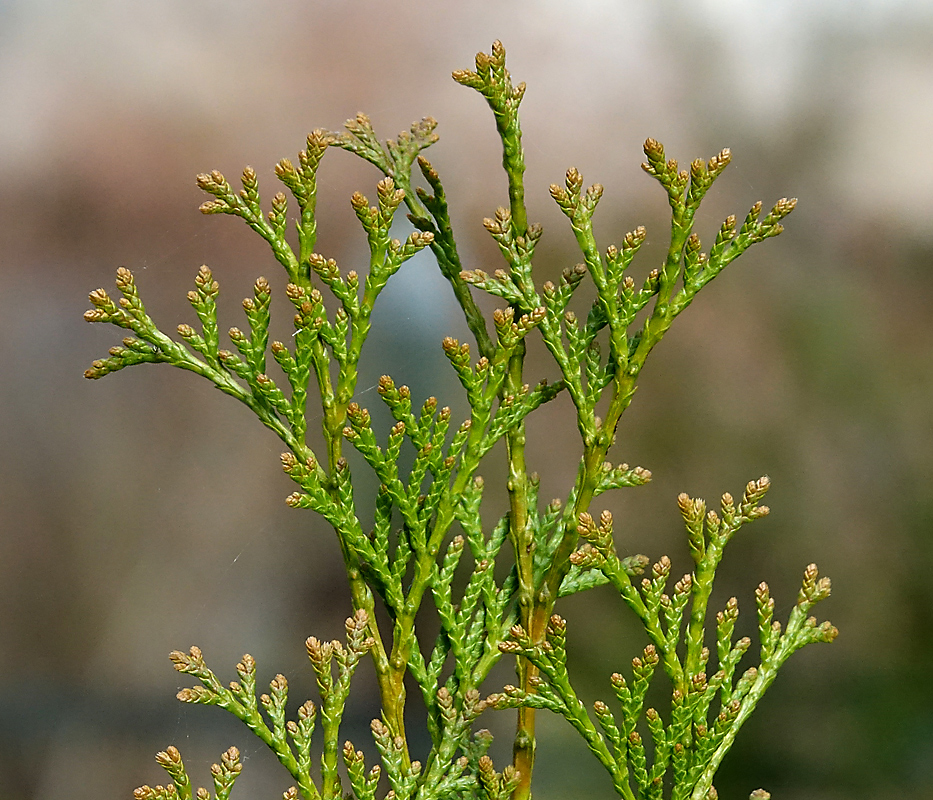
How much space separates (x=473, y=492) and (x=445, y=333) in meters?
0.57

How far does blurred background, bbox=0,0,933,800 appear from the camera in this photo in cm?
138

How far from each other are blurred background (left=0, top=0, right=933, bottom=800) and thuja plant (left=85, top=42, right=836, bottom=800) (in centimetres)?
54

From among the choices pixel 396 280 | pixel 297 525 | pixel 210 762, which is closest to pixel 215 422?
pixel 297 525

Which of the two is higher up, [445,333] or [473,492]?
[445,333]

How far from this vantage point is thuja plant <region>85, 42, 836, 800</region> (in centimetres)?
80

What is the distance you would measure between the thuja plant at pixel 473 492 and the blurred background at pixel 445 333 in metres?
0.54

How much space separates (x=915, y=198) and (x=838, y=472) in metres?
0.53

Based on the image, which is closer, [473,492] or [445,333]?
[473,492]

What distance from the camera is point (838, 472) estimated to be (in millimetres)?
1480

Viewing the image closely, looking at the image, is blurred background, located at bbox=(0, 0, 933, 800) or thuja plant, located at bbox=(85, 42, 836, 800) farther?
blurred background, located at bbox=(0, 0, 933, 800)

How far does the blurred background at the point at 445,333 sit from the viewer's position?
1384 millimetres

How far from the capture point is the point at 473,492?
35.4 inches

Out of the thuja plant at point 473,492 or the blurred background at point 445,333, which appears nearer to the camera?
the thuja plant at point 473,492

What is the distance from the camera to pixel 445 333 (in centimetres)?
142
